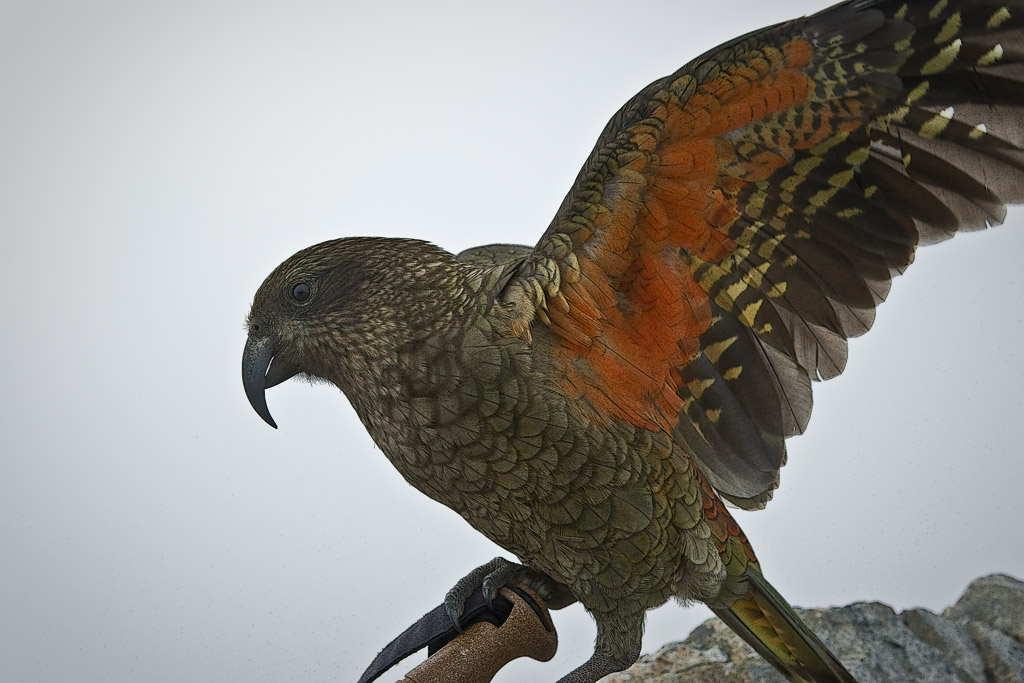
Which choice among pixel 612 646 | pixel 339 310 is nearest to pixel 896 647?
pixel 612 646

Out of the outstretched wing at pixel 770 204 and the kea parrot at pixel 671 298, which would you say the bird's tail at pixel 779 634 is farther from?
the outstretched wing at pixel 770 204

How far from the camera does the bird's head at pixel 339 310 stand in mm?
2090

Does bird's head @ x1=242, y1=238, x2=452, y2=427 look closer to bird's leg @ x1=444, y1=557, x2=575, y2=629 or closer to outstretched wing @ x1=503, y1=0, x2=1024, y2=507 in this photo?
outstretched wing @ x1=503, y1=0, x2=1024, y2=507

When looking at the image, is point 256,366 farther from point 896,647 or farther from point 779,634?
point 896,647

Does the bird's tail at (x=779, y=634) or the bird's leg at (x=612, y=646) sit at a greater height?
the bird's leg at (x=612, y=646)

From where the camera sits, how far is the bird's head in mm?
2090

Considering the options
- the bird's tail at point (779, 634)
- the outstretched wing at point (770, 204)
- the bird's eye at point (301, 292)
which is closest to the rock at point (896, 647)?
the bird's tail at point (779, 634)

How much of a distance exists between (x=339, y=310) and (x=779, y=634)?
1.39m

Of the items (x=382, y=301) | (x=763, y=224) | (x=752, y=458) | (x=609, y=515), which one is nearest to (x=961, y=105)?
(x=763, y=224)

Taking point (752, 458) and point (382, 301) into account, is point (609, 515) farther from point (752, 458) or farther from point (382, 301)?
point (382, 301)

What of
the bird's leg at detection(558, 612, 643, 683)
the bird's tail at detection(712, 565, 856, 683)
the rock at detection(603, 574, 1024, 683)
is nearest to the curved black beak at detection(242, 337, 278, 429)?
the bird's leg at detection(558, 612, 643, 683)

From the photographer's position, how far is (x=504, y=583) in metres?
2.41

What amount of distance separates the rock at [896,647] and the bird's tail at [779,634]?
0.30m

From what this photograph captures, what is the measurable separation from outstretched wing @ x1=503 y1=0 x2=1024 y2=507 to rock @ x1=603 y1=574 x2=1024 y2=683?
0.88m
